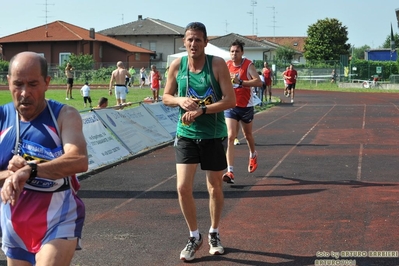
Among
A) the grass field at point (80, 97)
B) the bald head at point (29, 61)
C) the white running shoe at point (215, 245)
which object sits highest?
the bald head at point (29, 61)

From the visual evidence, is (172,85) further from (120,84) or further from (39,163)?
(120,84)

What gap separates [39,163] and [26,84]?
1.36ft

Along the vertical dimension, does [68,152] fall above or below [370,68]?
below

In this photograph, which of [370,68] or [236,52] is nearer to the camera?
[236,52]

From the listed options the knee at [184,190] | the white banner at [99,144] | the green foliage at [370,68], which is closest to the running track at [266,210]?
the white banner at [99,144]

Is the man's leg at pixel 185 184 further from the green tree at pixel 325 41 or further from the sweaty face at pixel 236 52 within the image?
the green tree at pixel 325 41

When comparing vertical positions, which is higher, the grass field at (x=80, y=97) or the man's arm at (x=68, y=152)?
the man's arm at (x=68, y=152)

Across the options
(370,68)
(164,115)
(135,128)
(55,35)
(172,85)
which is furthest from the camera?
(55,35)

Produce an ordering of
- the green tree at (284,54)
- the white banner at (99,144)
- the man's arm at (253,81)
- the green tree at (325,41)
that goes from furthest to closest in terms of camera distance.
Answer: the green tree at (284,54) → the green tree at (325,41) → the white banner at (99,144) → the man's arm at (253,81)

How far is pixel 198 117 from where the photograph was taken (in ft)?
20.3

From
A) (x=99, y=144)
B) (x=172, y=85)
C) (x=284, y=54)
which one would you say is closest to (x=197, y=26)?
(x=172, y=85)

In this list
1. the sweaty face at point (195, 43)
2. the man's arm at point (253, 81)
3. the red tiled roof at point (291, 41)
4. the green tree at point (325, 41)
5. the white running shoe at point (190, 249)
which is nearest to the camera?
the sweaty face at point (195, 43)

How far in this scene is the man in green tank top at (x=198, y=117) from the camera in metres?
5.99

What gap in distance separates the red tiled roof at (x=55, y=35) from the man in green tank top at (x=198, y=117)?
7009 cm
